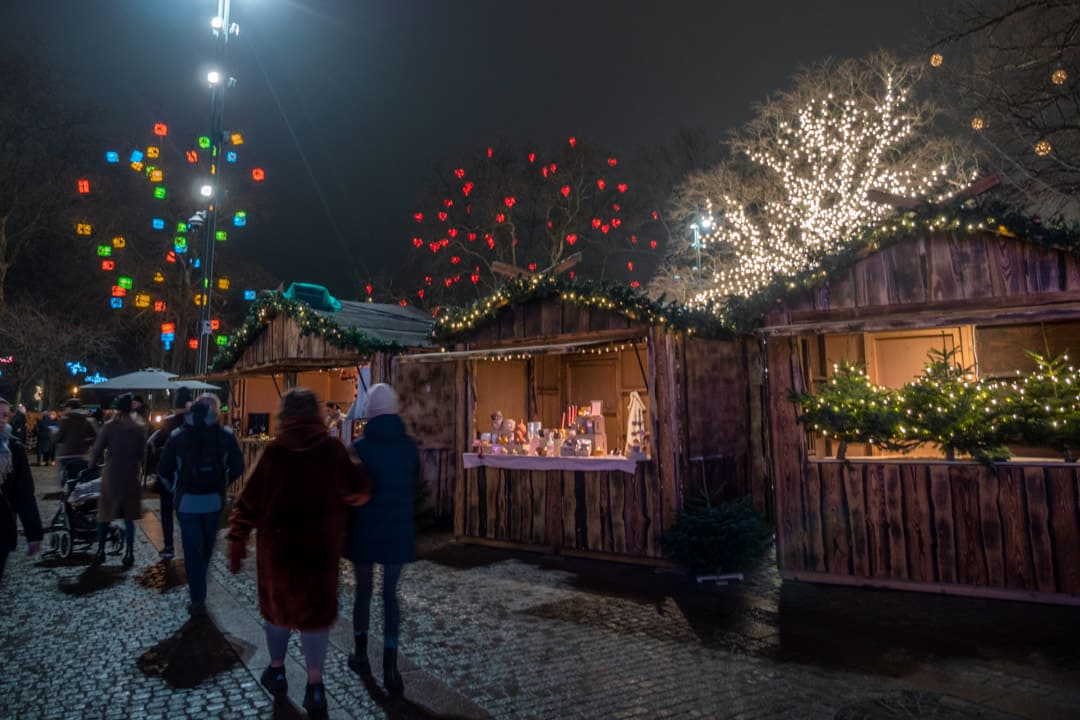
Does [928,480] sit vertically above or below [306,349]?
below

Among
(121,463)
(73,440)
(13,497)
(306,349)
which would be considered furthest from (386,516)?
(306,349)

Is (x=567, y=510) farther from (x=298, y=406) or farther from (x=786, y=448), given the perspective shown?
(x=298, y=406)

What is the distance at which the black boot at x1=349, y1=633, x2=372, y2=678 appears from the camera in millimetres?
4449

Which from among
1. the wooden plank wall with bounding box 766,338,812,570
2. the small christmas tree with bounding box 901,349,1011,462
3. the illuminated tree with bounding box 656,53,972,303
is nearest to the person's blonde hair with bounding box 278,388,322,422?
the wooden plank wall with bounding box 766,338,812,570

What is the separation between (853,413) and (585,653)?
384 centimetres

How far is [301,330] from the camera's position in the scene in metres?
12.5

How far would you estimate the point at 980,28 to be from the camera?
11250mm

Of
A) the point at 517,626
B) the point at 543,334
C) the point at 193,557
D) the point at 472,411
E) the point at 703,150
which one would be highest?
the point at 703,150

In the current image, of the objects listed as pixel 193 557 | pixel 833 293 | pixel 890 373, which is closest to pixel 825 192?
pixel 890 373

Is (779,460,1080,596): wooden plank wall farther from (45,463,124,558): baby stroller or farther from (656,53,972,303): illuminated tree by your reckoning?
(656,53,972,303): illuminated tree

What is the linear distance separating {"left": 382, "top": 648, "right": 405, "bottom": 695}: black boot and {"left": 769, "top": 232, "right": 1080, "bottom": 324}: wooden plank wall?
5.16m

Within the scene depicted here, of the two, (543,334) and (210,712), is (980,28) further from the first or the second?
(210,712)

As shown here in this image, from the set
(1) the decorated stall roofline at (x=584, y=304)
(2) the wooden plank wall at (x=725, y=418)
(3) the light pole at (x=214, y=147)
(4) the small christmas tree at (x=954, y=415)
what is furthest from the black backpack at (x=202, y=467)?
(3) the light pole at (x=214, y=147)

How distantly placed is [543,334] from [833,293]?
3623 mm
